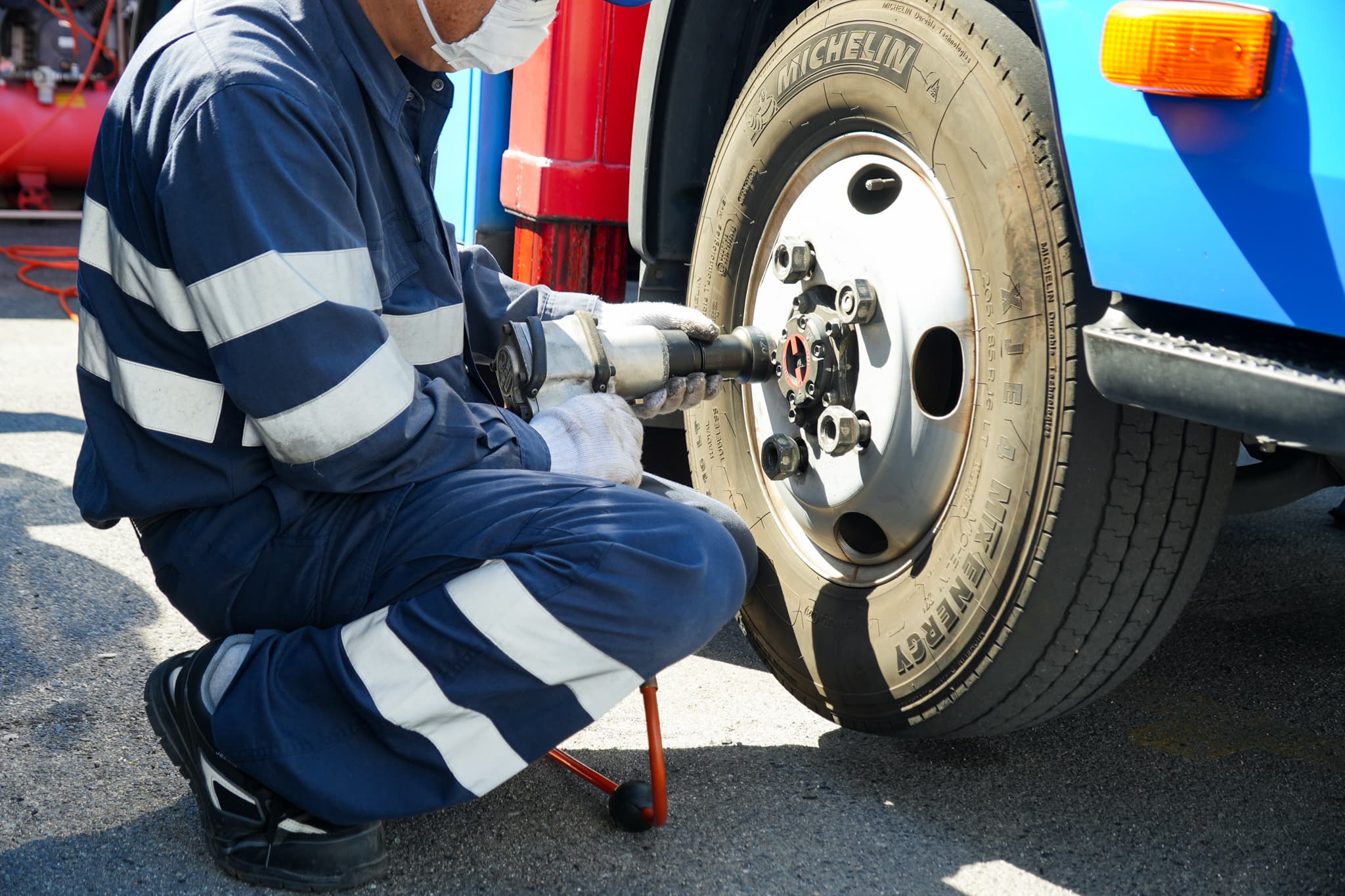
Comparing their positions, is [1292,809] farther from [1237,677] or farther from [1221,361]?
[1221,361]

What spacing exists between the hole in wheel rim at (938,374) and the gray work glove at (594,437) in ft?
1.44

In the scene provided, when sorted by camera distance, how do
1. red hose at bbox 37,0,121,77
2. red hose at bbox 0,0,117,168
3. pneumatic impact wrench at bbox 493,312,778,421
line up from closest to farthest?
pneumatic impact wrench at bbox 493,312,778,421, red hose at bbox 0,0,117,168, red hose at bbox 37,0,121,77

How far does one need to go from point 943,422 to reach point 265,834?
1040 millimetres

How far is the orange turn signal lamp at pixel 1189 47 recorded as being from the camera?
1201 millimetres

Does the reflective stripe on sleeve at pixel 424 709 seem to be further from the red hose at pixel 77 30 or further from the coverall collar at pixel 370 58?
the red hose at pixel 77 30

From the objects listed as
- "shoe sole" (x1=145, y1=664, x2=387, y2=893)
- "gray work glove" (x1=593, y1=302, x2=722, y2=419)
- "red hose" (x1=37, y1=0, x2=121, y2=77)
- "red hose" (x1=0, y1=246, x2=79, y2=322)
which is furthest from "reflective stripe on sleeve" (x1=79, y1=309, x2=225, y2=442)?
"red hose" (x1=37, y1=0, x2=121, y2=77)

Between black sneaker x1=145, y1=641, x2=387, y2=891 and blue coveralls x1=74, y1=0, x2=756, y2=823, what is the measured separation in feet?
Answer: 0.12

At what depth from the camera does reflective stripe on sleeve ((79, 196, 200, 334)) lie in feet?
5.10

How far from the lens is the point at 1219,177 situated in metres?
1.25

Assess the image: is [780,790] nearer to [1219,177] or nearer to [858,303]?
[858,303]

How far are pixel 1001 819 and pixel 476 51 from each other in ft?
4.31

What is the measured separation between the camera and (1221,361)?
4.13 ft

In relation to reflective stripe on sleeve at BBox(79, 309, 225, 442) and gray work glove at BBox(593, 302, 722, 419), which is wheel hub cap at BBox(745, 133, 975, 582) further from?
reflective stripe on sleeve at BBox(79, 309, 225, 442)

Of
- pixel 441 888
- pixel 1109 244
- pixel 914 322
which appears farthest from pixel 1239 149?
pixel 441 888
